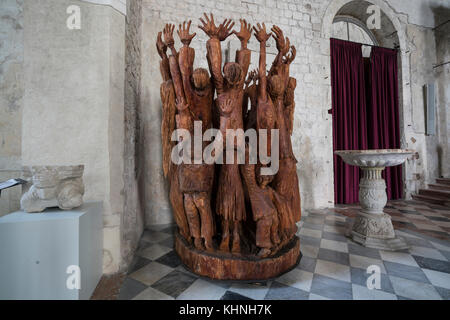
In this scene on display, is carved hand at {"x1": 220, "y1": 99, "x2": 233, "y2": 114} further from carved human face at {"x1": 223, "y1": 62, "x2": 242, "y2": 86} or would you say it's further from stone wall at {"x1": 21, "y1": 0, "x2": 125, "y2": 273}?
stone wall at {"x1": 21, "y1": 0, "x2": 125, "y2": 273}

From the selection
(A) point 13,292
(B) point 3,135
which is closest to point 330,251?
(A) point 13,292

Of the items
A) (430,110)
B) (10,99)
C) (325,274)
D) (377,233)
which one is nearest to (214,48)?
(10,99)

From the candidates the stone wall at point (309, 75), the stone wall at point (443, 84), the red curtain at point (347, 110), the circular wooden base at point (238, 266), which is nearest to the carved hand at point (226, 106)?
the circular wooden base at point (238, 266)

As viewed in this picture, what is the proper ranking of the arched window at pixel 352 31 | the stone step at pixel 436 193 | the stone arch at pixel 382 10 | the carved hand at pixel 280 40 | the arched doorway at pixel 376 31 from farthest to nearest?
the arched window at pixel 352 31 → the arched doorway at pixel 376 31 → the stone step at pixel 436 193 → the stone arch at pixel 382 10 → the carved hand at pixel 280 40

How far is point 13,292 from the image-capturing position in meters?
1.11

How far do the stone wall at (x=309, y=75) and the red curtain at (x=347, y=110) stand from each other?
38cm

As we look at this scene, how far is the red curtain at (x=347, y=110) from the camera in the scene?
405 cm

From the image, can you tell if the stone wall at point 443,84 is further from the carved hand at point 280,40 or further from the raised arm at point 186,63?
the raised arm at point 186,63

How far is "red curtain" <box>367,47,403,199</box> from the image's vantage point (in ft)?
14.3

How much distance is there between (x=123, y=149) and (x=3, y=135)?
0.95 m

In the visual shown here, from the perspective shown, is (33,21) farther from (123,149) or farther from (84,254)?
(84,254)

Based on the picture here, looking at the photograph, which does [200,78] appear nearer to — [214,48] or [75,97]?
[214,48]

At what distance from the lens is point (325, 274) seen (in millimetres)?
1598

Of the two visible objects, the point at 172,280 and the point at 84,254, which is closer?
the point at 84,254
